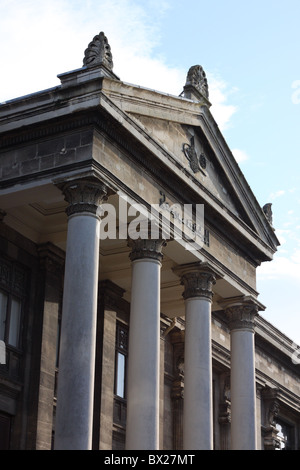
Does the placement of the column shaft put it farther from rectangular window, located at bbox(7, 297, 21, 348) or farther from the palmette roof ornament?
the palmette roof ornament

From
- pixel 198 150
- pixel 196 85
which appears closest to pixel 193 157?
pixel 198 150

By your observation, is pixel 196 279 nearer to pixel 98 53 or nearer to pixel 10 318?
pixel 10 318

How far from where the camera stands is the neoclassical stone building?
2272cm

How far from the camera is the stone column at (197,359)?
26031mm

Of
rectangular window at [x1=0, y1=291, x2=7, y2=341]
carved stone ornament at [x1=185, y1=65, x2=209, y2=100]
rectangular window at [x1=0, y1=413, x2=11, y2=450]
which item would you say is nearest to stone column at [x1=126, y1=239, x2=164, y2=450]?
rectangular window at [x1=0, y1=413, x2=11, y2=450]

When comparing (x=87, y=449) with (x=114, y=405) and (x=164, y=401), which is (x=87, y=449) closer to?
(x=114, y=405)

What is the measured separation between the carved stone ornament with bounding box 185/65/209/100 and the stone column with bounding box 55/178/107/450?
7.40 metres

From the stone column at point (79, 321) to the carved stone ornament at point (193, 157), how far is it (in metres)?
5.37

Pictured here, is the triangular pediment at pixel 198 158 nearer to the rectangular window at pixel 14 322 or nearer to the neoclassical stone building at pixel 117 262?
the neoclassical stone building at pixel 117 262

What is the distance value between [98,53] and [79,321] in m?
7.14

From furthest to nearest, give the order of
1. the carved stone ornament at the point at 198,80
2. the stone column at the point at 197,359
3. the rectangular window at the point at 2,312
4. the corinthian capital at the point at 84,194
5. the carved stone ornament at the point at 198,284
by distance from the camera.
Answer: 1. the carved stone ornament at the point at 198,80
2. the carved stone ornament at the point at 198,284
3. the stone column at the point at 197,359
4. the rectangular window at the point at 2,312
5. the corinthian capital at the point at 84,194

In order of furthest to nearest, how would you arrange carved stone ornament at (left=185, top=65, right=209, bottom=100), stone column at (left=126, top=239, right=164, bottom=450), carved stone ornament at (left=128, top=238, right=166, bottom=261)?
1. carved stone ornament at (left=185, top=65, right=209, bottom=100)
2. carved stone ornament at (left=128, top=238, right=166, bottom=261)
3. stone column at (left=126, top=239, right=164, bottom=450)

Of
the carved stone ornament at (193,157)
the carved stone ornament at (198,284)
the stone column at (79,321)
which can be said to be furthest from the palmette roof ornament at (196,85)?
the stone column at (79,321)

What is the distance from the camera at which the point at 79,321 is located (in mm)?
21406
